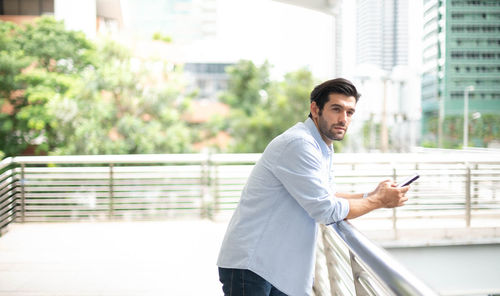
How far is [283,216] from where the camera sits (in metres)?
1.19

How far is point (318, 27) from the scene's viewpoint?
24.6 m

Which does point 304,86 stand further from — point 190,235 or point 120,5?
point 190,235

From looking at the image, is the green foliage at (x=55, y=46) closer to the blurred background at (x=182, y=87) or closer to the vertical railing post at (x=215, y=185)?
the blurred background at (x=182, y=87)

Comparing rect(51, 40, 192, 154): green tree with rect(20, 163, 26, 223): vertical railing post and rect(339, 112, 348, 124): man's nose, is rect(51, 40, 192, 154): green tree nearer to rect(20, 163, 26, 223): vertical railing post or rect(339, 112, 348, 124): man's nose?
rect(20, 163, 26, 223): vertical railing post

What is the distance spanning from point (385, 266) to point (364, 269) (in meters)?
0.24

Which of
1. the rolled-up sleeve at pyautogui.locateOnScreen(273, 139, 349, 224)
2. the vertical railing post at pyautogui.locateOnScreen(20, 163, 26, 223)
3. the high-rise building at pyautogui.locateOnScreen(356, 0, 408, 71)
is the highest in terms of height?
the high-rise building at pyautogui.locateOnScreen(356, 0, 408, 71)

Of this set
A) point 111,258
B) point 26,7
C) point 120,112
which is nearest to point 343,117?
point 111,258

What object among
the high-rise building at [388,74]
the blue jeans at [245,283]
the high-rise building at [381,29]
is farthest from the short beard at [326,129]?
the high-rise building at [381,29]

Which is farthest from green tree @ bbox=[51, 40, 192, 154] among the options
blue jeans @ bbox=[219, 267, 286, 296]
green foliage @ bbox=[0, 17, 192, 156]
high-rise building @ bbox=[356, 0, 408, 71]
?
high-rise building @ bbox=[356, 0, 408, 71]

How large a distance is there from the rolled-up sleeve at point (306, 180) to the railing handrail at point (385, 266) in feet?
0.28

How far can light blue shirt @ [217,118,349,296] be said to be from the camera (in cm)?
113

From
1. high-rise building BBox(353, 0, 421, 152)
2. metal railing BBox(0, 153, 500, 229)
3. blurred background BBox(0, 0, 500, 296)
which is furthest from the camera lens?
high-rise building BBox(353, 0, 421, 152)

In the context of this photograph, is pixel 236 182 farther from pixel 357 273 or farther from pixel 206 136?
pixel 206 136

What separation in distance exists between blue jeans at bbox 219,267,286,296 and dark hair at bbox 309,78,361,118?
20.7 inches
